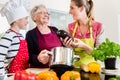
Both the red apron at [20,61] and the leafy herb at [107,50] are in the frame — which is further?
the red apron at [20,61]

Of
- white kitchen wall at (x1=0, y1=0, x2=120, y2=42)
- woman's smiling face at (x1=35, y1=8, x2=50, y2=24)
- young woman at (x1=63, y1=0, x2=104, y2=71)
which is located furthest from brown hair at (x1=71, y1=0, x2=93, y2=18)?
white kitchen wall at (x1=0, y1=0, x2=120, y2=42)

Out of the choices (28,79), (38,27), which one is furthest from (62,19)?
(28,79)

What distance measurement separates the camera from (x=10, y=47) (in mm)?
1042

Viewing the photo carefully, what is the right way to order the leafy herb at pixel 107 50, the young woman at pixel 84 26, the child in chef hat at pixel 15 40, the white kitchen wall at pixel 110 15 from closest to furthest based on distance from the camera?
the leafy herb at pixel 107 50 → the child in chef hat at pixel 15 40 → the young woman at pixel 84 26 → the white kitchen wall at pixel 110 15

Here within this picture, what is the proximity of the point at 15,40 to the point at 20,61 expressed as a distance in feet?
0.37

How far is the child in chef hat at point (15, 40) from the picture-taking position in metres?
1.03

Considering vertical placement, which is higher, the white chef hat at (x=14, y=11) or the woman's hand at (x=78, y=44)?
the white chef hat at (x=14, y=11)

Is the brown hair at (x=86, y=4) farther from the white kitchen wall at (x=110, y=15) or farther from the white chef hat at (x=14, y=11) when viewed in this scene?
the white kitchen wall at (x=110, y=15)

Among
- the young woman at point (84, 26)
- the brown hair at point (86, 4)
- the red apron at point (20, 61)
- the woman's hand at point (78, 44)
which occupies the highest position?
the brown hair at point (86, 4)

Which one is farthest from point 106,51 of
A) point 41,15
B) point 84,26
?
point 41,15

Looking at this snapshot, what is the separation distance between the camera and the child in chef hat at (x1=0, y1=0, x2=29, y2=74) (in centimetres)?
103

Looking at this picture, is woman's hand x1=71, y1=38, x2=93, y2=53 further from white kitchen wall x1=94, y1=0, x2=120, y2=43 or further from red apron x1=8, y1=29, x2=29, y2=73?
white kitchen wall x1=94, y1=0, x2=120, y2=43

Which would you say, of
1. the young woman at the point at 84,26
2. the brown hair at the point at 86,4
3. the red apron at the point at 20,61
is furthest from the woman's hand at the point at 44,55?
the brown hair at the point at 86,4

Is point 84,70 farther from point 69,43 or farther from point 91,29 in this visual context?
point 91,29
